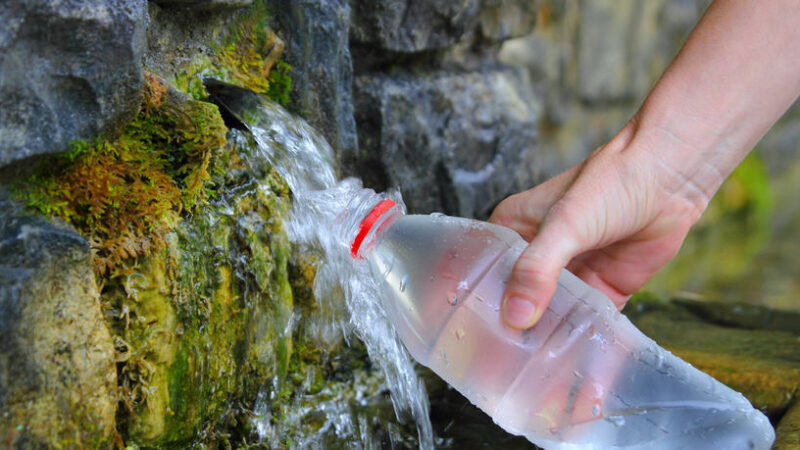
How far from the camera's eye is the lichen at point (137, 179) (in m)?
1.51

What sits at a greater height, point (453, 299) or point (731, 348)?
point (453, 299)

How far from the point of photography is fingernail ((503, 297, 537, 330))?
4.64 ft

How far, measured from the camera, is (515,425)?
1.70 meters

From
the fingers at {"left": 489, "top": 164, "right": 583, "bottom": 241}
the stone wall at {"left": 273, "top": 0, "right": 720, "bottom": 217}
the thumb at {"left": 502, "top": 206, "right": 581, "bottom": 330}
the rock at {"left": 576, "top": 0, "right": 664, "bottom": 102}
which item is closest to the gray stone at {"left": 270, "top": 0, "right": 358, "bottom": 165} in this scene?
the stone wall at {"left": 273, "top": 0, "right": 720, "bottom": 217}

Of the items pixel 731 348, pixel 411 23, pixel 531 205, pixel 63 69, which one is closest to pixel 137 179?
pixel 63 69

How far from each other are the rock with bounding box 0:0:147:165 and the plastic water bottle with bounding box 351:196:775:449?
53 cm

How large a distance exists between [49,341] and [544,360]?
3.04 ft

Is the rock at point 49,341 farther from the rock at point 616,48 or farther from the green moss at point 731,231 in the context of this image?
the green moss at point 731,231

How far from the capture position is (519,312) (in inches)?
56.1

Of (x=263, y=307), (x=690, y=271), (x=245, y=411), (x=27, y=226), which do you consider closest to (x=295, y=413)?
(x=245, y=411)

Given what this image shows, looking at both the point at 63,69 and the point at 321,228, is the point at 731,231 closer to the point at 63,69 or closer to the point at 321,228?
the point at 321,228

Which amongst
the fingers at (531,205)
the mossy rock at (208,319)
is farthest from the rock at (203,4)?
the fingers at (531,205)

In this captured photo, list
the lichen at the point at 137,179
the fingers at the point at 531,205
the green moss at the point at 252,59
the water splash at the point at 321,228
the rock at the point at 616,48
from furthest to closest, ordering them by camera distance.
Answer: the rock at the point at 616,48 < the green moss at the point at 252,59 < the water splash at the point at 321,228 < the fingers at the point at 531,205 < the lichen at the point at 137,179

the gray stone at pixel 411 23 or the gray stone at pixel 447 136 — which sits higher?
the gray stone at pixel 411 23
